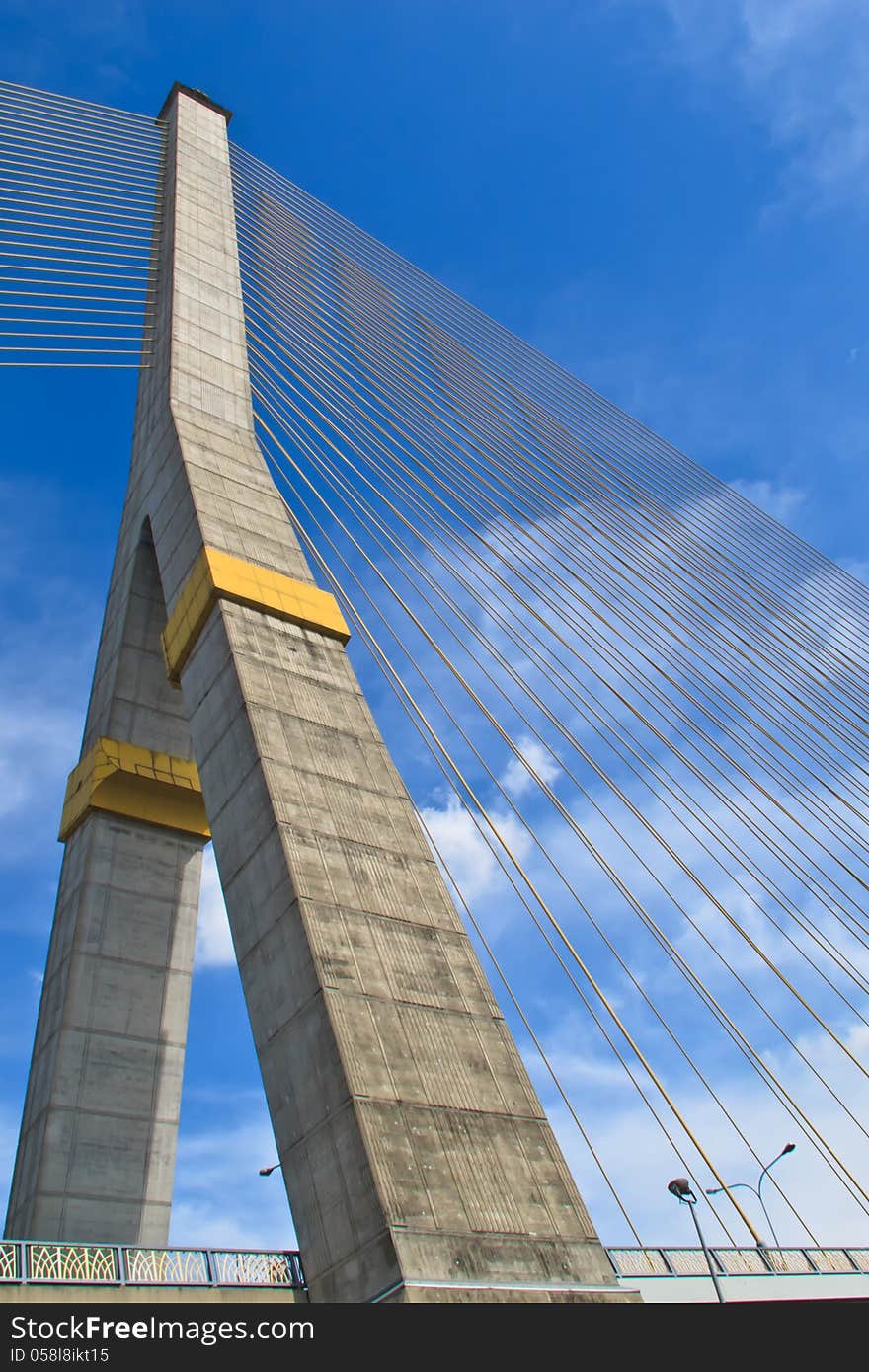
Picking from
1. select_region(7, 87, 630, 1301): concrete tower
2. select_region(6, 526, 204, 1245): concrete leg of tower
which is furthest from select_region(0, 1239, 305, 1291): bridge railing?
select_region(6, 526, 204, 1245): concrete leg of tower

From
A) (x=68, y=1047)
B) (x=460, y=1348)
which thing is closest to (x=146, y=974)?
(x=68, y=1047)

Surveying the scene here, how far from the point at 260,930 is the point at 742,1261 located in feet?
35.7

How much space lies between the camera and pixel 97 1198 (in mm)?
12422

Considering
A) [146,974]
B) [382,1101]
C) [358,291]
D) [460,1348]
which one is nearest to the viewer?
[460,1348]

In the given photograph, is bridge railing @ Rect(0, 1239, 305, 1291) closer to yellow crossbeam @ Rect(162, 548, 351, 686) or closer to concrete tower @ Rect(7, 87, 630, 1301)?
concrete tower @ Rect(7, 87, 630, 1301)

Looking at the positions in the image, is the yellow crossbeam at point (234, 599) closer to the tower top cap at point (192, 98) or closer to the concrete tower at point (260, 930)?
the concrete tower at point (260, 930)

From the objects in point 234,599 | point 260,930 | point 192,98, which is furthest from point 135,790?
point 192,98

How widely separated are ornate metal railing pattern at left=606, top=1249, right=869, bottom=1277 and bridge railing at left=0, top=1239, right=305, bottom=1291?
5.36 meters

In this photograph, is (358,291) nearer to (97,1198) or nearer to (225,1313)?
(97,1198)

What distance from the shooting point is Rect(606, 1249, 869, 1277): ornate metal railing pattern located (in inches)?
554

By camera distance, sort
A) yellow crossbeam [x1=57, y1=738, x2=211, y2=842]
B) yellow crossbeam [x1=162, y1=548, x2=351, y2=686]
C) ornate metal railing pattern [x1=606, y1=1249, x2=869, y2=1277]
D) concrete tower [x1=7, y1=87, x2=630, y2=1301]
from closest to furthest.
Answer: concrete tower [x1=7, y1=87, x2=630, y2=1301] < yellow crossbeam [x1=162, y1=548, x2=351, y2=686] < ornate metal railing pattern [x1=606, y1=1249, x2=869, y2=1277] < yellow crossbeam [x1=57, y1=738, x2=211, y2=842]

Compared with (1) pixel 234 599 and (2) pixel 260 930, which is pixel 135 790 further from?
(2) pixel 260 930

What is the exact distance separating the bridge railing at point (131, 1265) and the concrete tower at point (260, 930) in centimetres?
91

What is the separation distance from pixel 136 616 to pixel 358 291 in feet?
31.9
